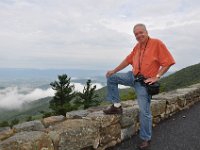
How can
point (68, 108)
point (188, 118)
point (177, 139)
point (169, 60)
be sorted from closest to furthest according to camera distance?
point (169, 60) → point (177, 139) → point (188, 118) → point (68, 108)

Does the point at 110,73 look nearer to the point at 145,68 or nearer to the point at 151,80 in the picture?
the point at 145,68

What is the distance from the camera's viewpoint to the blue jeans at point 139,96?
5566mm

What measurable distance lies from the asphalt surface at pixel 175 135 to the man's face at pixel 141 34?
86.5 inches

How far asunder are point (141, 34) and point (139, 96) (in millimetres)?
1194

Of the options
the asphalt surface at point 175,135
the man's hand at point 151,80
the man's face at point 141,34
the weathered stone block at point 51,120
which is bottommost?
the asphalt surface at point 175,135

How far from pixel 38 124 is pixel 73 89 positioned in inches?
1629

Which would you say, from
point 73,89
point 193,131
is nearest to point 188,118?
point 193,131

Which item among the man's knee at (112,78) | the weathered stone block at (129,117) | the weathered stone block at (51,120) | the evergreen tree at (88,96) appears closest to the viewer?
the weathered stone block at (51,120)

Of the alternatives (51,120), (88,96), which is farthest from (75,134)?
(88,96)

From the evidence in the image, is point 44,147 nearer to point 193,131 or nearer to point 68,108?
point 193,131

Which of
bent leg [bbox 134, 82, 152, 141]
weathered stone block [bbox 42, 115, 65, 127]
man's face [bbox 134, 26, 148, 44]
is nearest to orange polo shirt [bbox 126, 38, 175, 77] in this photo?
man's face [bbox 134, 26, 148, 44]

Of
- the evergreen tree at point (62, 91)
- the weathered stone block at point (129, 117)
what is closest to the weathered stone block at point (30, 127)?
the weathered stone block at point (129, 117)

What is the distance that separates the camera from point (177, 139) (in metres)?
6.47

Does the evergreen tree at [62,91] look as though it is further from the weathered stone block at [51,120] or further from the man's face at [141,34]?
the man's face at [141,34]
